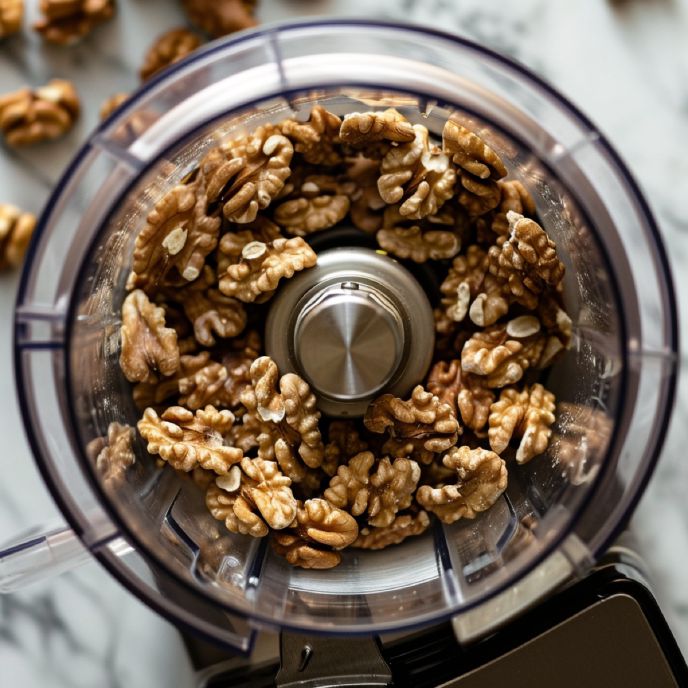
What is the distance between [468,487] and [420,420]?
66 millimetres

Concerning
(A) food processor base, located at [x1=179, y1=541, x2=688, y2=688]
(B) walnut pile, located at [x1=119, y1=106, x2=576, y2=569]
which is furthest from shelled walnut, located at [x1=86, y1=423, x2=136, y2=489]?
(A) food processor base, located at [x1=179, y1=541, x2=688, y2=688]

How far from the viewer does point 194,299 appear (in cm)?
77

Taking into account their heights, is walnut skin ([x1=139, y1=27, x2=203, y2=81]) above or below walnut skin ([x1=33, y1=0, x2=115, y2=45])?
below

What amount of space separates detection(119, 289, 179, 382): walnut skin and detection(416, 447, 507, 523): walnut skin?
9.3 inches

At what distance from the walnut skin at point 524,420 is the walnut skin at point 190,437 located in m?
0.21

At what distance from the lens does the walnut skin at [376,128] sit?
2.33ft

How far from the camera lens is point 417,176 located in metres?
0.73

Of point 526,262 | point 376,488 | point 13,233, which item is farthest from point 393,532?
point 13,233

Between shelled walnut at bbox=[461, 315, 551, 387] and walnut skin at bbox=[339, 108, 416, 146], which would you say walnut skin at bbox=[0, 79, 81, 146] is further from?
shelled walnut at bbox=[461, 315, 551, 387]

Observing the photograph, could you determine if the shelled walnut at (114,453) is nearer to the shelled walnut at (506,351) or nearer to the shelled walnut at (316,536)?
the shelled walnut at (316,536)

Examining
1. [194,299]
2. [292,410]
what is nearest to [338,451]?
[292,410]

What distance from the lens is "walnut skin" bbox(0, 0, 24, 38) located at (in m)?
0.92

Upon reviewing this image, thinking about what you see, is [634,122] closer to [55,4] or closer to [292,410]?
[292,410]

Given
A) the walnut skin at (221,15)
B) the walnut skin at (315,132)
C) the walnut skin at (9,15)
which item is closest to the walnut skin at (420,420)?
the walnut skin at (315,132)
